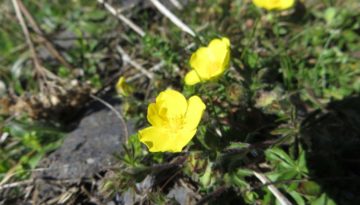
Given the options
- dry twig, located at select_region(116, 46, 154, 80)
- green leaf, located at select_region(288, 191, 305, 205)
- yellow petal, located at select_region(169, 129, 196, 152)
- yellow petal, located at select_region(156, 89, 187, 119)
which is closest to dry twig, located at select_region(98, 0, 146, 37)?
dry twig, located at select_region(116, 46, 154, 80)

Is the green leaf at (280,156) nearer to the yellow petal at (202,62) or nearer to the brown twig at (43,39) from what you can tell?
the yellow petal at (202,62)

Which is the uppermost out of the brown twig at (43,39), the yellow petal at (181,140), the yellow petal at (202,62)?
the brown twig at (43,39)

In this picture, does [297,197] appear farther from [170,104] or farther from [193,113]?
[170,104]

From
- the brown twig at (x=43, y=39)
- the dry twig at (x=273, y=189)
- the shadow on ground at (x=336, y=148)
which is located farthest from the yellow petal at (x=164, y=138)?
the brown twig at (x=43, y=39)

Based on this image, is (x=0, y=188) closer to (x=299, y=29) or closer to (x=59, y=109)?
(x=59, y=109)

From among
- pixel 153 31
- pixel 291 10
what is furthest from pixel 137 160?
pixel 291 10

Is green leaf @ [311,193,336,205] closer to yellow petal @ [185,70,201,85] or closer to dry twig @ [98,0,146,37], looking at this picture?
yellow petal @ [185,70,201,85]
